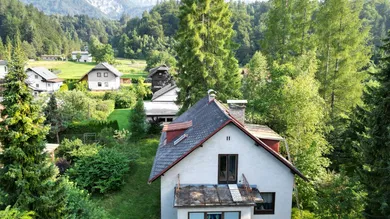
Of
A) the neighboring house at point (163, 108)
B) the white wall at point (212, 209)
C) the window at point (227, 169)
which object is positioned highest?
the neighboring house at point (163, 108)

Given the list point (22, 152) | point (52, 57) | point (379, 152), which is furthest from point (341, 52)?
point (52, 57)

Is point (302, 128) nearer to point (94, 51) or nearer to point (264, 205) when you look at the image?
point (264, 205)

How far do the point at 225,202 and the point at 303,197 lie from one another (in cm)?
673

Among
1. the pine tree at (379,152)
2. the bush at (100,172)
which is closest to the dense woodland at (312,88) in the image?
the pine tree at (379,152)

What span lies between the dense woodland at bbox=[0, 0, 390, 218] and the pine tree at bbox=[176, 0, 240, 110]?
98mm

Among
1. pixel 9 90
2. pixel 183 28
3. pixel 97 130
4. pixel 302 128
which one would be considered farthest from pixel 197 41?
pixel 9 90

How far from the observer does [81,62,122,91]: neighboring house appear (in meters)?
65.9

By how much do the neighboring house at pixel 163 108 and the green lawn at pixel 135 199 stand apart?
970cm

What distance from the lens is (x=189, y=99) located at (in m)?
29.2

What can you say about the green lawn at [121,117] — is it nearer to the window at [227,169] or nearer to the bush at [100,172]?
the bush at [100,172]

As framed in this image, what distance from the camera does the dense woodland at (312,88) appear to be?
11594 mm

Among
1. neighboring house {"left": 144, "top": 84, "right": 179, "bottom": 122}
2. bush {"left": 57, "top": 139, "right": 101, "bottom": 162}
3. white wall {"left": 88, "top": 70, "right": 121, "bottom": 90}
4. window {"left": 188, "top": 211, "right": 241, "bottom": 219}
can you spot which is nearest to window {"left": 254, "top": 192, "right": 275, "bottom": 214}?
window {"left": 188, "top": 211, "right": 241, "bottom": 219}

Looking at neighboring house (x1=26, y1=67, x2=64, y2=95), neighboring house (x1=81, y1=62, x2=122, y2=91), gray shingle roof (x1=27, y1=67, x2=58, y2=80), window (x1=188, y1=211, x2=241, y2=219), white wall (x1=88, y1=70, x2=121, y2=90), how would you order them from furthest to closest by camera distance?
white wall (x1=88, y1=70, x2=121, y2=90), neighboring house (x1=81, y1=62, x2=122, y2=91), gray shingle roof (x1=27, y1=67, x2=58, y2=80), neighboring house (x1=26, y1=67, x2=64, y2=95), window (x1=188, y1=211, x2=241, y2=219)

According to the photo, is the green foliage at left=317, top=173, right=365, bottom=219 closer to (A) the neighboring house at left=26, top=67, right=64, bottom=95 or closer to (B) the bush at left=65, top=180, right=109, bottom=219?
(B) the bush at left=65, top=180, right=109, bottom=219
